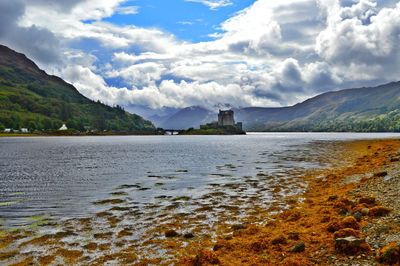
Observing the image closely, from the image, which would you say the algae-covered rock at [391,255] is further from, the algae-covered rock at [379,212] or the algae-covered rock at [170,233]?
the algae-covered rock at [170,233]

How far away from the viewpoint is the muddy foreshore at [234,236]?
60.2 feet

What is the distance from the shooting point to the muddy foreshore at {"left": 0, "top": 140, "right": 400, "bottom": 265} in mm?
18359

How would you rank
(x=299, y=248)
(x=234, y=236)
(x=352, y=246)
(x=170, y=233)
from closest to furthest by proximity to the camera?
(x=352, y=246)
(x=299, y=248)
(x=234, y=236)
(x=170, y=233)

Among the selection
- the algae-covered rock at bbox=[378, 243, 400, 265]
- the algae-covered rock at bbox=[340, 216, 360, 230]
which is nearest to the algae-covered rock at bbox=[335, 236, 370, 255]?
the algae-covered rock at bbox=[378, 243, 400, 265]

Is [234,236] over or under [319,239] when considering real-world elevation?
under

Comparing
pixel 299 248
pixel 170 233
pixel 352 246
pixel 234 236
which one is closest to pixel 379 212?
pixel 352 246

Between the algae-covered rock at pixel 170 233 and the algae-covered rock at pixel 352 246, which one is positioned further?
the algae-covered rock at pixel 170 233

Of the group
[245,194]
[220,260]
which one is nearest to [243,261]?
[220,260]

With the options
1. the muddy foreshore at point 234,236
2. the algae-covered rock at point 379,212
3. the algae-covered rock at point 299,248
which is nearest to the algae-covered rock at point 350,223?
the muddy foreshore at point 234,236

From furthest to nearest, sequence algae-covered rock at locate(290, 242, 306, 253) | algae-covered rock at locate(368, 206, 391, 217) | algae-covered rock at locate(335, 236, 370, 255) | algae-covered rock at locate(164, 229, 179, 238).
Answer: algae-covered rock at locate(164, 229, 179, 238), algae-covered rock at locate(368, 206, 391, 217), algae-covered rock at locate(290, 242, 306, 253), algae-covered rock at locate(335, 236, 370, 255)

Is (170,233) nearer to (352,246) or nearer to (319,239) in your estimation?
(319,239)

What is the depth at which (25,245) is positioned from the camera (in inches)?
932

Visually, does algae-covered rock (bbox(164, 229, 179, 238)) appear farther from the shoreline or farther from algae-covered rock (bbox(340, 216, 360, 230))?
algae-covered rock (bbox(340, 216, 360, 230))

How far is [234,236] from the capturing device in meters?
24.2
